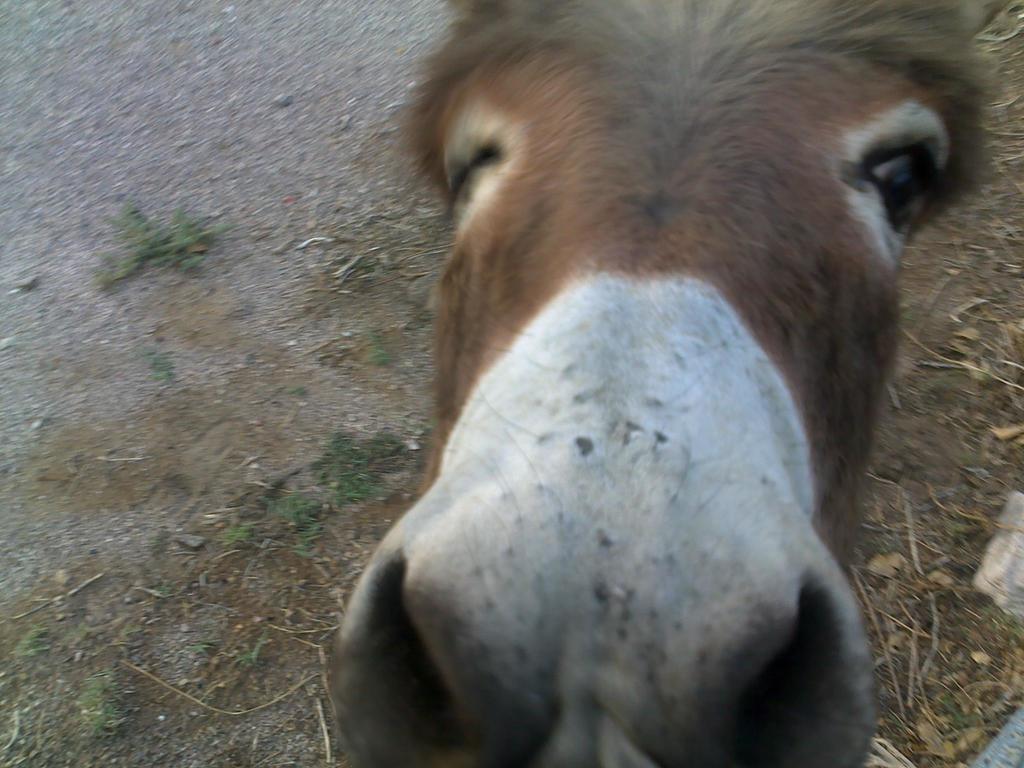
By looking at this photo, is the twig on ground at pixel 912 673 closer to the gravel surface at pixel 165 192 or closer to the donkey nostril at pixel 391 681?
the gravel surface at pixel 165 192

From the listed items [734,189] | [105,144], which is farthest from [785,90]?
[105,144]

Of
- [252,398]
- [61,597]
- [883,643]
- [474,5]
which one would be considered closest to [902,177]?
[474,5]

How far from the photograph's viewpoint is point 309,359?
3301mm

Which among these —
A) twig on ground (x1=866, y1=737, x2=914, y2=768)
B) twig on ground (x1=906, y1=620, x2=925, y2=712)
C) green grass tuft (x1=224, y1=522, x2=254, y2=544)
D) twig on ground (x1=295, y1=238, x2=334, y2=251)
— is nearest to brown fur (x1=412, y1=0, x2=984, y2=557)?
twig on ground (x1=866, y1=737, x2=914, y2=768)

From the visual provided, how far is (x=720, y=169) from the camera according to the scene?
50.5 inches

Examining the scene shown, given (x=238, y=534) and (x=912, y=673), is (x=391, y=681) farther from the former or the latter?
(x=912, y=673)

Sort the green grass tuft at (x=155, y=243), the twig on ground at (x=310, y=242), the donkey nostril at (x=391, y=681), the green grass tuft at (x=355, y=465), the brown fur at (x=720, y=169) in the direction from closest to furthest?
the donkey nostril at (x=391, y=681), the brown fur at (x=720, y=169), the green grass tuft at (x=355, y=465), the green grass tuft at (x=155, y=243), the twig on ground at (x=310, y=242)

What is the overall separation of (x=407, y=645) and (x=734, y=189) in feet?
2.64

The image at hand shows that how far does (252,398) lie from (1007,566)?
2659 mm

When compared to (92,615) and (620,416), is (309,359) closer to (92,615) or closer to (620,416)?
(92,615)

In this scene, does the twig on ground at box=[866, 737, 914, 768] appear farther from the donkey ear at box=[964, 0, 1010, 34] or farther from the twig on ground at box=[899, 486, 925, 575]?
the donkey ear at box=[964, 0, 1010, 34]

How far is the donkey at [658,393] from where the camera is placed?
92cm

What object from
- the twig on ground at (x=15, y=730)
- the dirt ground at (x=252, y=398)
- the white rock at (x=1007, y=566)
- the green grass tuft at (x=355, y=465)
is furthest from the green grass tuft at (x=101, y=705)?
the white rock at (x=1007, y=566)

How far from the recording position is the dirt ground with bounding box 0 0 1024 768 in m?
2.52
